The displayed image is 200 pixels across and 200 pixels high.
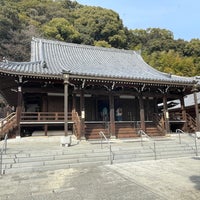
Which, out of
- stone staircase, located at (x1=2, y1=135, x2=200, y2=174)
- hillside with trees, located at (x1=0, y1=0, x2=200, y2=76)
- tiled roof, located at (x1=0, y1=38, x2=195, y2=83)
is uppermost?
hillside with trees, located at (x1=0, y1=0, x2=200, y2=76)

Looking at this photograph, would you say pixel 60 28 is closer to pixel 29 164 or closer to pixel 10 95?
pixel 10 95

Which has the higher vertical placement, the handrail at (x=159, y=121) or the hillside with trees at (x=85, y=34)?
the hillside with trees at (x=85, y=34)

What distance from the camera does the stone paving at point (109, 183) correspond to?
483 centimetres

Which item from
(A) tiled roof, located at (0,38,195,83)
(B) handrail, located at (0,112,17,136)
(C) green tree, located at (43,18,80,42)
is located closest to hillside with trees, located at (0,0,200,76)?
(C) green tree, located at (43,18,80,42)

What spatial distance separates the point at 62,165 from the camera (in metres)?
7.80

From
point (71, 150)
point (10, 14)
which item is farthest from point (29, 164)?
point (10, 14)

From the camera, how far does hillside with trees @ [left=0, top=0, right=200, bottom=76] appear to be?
41344 mm

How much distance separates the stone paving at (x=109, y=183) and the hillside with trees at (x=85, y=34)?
36.0 m

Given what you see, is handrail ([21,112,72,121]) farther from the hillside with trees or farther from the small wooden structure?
the hillside with trees

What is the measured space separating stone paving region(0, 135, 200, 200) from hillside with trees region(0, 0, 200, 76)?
35981mm

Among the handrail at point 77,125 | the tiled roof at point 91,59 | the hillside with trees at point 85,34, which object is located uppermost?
the hillside with trees at point 85,34

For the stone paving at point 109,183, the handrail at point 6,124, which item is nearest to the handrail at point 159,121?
the stone paving at point 109,183

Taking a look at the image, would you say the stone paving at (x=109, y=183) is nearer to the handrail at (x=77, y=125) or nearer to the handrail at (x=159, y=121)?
the handrail at (x=77, y=125)

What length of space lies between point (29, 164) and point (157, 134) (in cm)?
981
